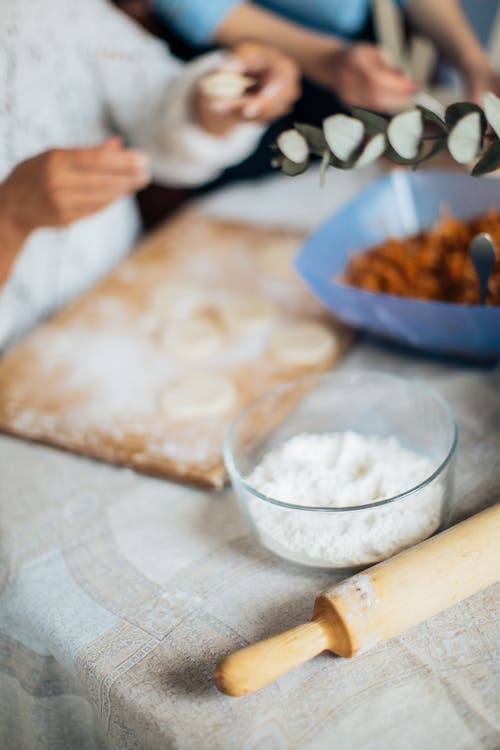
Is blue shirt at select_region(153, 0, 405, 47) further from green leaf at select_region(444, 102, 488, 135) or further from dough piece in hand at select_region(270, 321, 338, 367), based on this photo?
green leaf at select_region(444, 102, 488, 135)

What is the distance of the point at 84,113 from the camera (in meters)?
1.47

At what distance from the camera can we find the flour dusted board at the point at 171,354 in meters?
0.99

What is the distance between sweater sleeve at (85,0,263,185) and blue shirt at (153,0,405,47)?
16 centimetres

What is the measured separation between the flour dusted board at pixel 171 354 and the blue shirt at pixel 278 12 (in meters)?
0.58

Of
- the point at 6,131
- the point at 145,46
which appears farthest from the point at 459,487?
the point at 145,46

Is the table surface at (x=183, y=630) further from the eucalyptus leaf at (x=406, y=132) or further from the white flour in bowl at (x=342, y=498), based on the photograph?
the eucalyptus leaf at (x=406, y=132)

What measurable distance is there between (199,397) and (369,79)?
85cm

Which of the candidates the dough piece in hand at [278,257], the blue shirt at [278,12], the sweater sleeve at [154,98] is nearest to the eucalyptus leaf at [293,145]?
the dough piece in hand at [278,257]

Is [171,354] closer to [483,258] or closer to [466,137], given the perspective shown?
[483,258]

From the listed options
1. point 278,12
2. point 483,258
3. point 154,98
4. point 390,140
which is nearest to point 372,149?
point 390,140

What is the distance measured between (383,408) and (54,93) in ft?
3.13

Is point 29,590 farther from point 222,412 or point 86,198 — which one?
→ point 86,198

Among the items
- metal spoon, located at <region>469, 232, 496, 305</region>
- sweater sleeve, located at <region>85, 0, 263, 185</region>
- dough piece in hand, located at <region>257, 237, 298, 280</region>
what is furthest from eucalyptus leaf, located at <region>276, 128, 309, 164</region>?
sweater sleeve, located at <region>85, 0, 263, 185</region>

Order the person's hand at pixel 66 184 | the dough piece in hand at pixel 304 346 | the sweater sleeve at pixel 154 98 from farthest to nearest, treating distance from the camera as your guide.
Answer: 1. the sweater sleeve at pixel 154 98
2. the dough piece in hand at pixel 304 346
3. the person's hand at pixel 66 184
